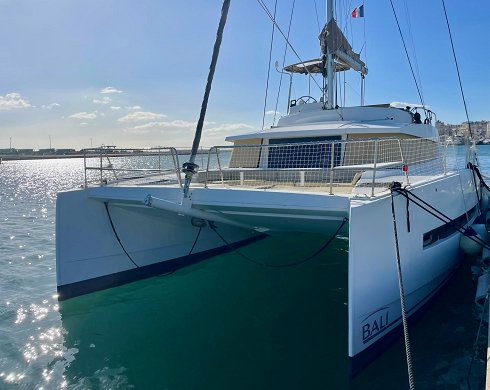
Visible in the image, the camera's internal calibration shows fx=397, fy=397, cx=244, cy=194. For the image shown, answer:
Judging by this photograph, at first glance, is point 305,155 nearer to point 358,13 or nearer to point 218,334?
point 218,334

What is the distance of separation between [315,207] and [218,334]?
2.48m

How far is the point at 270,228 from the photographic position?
7.23 meters

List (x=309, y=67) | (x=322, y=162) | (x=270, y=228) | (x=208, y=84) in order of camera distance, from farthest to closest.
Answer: (x=309, y=67)
(x=270, y=228)
(x=322, y=162)
(x=208, y=84)

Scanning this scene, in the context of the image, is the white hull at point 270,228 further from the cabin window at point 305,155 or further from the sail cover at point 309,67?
the sail cover at point 309,67

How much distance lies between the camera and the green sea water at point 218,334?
464 centimetres

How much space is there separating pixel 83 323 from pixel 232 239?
3809 millimetres

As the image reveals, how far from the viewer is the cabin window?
23.1 ft

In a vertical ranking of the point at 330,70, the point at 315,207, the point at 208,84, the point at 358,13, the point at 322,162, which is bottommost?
the point at 315,207

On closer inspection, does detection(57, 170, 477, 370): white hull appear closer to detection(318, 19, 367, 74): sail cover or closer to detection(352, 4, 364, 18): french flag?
detection(318, 19, 367, 74): sail cover

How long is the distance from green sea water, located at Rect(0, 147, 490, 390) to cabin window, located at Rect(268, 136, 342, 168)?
7.52 feet

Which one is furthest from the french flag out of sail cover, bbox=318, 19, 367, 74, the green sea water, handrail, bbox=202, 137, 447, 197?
the green sea water

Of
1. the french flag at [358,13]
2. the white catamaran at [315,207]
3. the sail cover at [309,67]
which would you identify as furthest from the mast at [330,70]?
the french flag at [358,13]

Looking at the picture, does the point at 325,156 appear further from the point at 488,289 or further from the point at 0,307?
the point at 0,307

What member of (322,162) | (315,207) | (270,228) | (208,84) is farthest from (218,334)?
(208,84)
